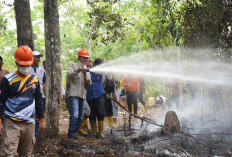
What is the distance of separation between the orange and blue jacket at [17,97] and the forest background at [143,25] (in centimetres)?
432

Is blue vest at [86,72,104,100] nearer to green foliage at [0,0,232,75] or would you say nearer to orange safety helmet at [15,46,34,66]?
green foliage at [0,0,232,75]

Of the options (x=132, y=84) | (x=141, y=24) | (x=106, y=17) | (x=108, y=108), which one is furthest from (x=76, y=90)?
(x=141, y=24)

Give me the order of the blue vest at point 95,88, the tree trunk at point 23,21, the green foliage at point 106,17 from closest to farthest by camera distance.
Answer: the tree trunk at point 23,21, the blue vest at point 95,88, the green foliage at point 106,17

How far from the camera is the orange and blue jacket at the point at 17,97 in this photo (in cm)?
320

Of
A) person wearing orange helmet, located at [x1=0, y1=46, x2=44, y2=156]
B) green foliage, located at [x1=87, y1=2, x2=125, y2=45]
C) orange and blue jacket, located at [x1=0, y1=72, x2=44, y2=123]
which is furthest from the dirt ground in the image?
green foliage, located at [x1=87, y1=2, x2=125, y2=45]

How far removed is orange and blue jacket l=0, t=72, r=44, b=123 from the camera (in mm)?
3203

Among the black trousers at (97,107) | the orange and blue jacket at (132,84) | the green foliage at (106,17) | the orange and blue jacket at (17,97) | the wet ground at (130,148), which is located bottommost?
the wet ground at (130,148)

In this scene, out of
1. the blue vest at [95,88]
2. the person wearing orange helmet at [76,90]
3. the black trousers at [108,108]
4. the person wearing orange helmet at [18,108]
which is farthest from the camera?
the black trousers at [108,108]

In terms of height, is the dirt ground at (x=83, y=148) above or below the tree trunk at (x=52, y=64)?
below

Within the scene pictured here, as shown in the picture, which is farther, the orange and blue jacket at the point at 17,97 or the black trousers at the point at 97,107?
the black trousers at the point at 97,107

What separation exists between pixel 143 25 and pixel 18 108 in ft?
34.1

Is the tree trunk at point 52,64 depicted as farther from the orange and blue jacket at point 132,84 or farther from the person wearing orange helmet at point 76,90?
the orange and blue jacket at point 132,84

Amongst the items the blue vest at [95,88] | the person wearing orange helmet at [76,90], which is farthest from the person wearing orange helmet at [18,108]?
the blue vest at [95,88]

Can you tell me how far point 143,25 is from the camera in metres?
12.8
